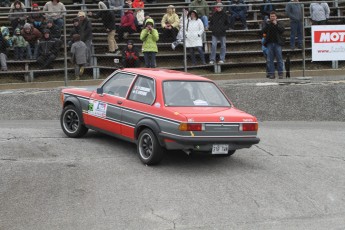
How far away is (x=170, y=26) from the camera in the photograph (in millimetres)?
20281

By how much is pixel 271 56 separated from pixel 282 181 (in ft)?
30.2

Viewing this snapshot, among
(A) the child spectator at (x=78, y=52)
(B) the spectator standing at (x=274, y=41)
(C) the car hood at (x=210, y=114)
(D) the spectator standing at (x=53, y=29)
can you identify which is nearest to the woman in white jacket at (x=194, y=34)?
(B) the spectator standing at (x=274, y=41)

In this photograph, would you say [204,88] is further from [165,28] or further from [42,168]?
[165,28]

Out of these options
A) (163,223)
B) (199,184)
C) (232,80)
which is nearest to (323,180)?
(199,184)

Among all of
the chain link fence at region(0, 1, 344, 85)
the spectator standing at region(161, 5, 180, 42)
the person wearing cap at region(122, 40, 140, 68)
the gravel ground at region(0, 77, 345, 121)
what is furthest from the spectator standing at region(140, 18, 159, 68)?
the gravel ground at region(0, 77, 345, 121)

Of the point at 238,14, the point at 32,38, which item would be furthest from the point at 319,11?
the point at 32,38

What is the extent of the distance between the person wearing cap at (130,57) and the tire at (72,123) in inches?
215

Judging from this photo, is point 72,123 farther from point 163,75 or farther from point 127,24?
point 127,24

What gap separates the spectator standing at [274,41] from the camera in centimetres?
1967

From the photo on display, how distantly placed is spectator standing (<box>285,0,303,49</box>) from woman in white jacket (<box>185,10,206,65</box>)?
2596 mm

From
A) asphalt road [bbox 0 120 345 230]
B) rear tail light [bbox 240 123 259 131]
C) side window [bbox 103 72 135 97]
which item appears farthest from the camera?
side window [bbox 103 72 135 97]

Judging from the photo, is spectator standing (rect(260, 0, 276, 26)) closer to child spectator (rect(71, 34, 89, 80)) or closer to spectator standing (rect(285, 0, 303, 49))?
spectator standing (rect(285, 0, 303, 49))

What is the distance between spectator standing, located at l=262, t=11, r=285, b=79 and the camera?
1967cm

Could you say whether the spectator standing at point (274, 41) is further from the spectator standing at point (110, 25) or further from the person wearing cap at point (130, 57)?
the spectator standing at point (110, 25)
